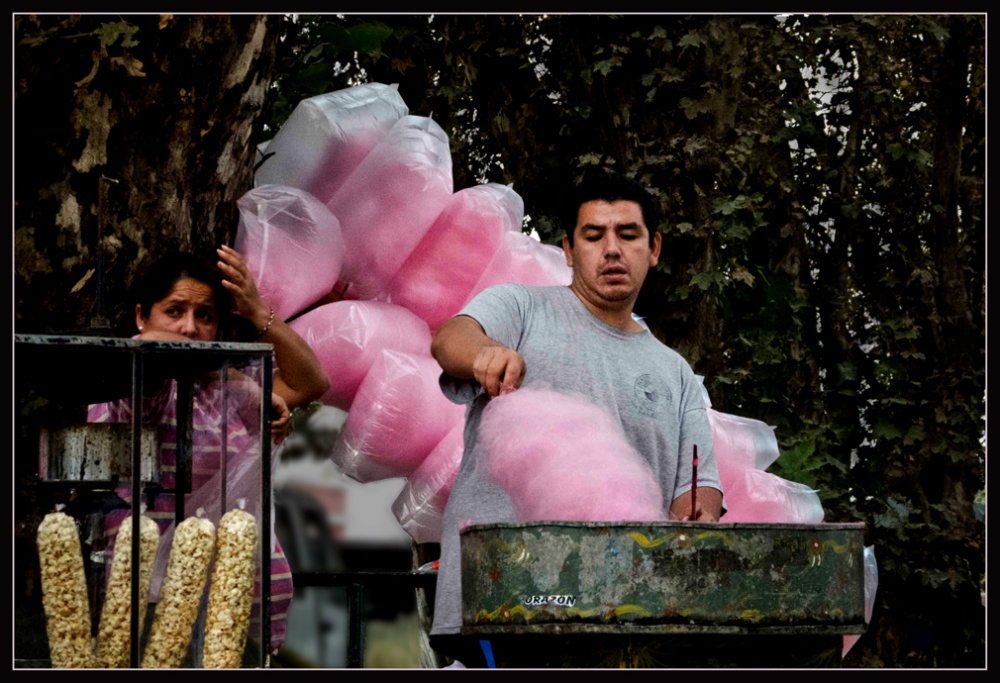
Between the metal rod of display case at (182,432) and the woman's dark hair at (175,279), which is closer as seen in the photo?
the metal rod of display case at (182,432)

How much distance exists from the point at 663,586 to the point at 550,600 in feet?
0.52

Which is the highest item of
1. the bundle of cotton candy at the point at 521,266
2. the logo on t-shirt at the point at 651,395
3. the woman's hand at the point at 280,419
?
the bundle of cotton candy at the point at 521,266

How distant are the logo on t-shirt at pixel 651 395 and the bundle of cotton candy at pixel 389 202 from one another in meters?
0.75

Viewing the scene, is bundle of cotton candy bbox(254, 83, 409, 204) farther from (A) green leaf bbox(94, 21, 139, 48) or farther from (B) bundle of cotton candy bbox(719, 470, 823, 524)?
(B) bundle of cotton candy bbox(719, 470, 823, 524)

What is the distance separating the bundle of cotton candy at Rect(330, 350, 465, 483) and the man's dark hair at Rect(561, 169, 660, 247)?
502 mm

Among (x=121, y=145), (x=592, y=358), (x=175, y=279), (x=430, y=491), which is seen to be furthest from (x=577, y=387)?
(x=121, y=145)

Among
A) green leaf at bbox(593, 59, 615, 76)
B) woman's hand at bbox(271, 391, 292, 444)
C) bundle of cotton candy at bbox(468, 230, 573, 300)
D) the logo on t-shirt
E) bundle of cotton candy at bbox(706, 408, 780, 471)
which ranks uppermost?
green leaf at bbox(593, 59, 615, 76)

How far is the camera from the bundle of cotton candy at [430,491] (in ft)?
9.16

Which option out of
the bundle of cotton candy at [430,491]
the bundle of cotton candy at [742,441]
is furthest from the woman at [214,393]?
the bundle of cotton candy at [742,441]

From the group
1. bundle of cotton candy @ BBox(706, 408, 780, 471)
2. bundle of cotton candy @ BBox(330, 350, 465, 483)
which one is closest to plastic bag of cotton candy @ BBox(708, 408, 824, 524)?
bundle of cotton candy @ BBox(706, 408, 780, 471)

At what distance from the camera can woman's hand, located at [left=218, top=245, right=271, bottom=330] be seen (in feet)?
7.97

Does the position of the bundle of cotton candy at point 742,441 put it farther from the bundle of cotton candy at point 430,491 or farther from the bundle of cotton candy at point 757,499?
the bundle of cotton candy at point 430,491

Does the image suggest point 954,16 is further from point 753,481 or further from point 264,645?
point 264,645

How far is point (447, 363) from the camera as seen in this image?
2174 millimetres
